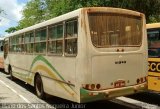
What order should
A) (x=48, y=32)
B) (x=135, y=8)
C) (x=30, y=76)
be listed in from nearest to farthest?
(x=48, y=32), (x=30, y=76), (x=135, y=8)

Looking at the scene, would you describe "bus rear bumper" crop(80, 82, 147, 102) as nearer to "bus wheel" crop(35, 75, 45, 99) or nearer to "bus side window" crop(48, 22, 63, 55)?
"bus side window" crop(48, 22, 63, 55)

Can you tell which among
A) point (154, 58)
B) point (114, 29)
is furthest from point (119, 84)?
point (154, 58)

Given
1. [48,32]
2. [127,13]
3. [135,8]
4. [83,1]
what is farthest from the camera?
[83,1]

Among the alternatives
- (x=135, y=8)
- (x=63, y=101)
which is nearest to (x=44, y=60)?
(x=63, y=101)

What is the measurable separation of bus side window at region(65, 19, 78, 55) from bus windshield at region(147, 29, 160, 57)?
3160 millimetres

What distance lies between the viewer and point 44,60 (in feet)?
40.8

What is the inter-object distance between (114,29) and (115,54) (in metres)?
0.73

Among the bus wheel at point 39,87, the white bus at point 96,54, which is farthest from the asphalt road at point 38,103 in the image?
the white bus at point 96,54

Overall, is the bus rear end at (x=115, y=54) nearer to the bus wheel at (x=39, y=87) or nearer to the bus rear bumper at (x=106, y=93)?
the bus rear bumper at (x=106, y=93)

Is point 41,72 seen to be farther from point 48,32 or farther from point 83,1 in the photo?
point 83,1

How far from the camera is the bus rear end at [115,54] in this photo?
9344mm

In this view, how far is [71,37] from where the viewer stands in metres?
9.91

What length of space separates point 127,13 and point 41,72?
4.27 m

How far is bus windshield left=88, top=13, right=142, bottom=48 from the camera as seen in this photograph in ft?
31.2
